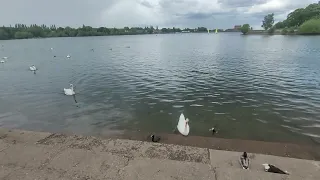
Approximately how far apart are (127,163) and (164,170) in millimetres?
861

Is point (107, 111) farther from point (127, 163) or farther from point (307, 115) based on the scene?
point (307, 115)

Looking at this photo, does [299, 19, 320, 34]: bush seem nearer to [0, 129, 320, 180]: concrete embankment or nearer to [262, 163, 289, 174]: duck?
[0, 129, 320, 180]: concrete embankment

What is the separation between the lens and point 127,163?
16.8 ft

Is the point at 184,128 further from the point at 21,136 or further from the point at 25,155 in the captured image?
the point at 25,155

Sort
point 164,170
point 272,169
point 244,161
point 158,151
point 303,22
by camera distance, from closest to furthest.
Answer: point 164,170 → point 272,169 → point 244,161 → point 158,151 → point 303,22

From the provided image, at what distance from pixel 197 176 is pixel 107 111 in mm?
9945

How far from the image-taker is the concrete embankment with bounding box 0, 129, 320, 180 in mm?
4652

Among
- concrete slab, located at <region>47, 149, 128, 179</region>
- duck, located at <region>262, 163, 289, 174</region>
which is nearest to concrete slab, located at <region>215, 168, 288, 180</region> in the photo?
duck, located at <region>262, 163, 289, 174</region>

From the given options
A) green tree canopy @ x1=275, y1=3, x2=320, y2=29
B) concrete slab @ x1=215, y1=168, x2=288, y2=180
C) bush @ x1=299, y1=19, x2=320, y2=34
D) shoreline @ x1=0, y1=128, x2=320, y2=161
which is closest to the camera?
concrete slab @ x1=215, y1=168, x2=288, y2=180

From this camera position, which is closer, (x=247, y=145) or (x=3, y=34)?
(x=247, y=145)

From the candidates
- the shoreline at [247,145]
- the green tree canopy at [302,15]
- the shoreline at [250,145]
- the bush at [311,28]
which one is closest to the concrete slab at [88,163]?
the shoreline at [247,145]

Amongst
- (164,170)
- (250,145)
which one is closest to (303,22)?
(250,145)

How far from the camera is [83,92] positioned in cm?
1858

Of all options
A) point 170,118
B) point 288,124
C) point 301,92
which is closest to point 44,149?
point 170,118
